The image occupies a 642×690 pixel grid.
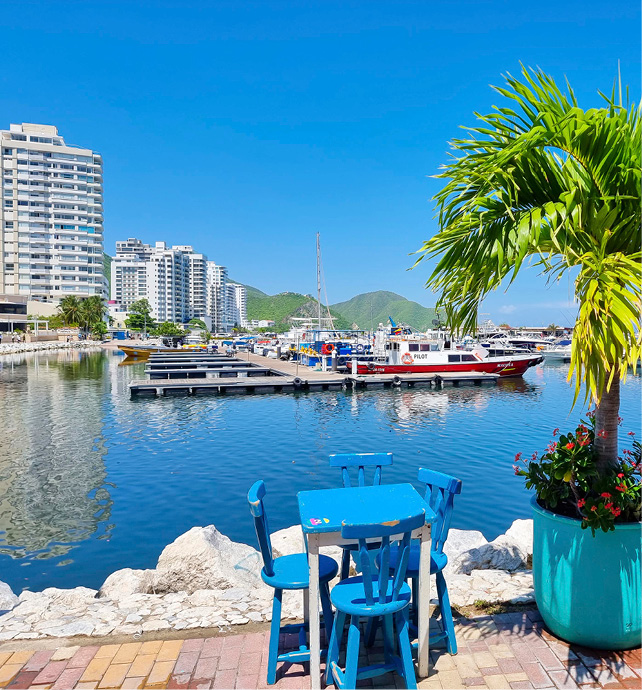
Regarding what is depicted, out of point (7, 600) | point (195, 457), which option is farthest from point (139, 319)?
point (7, 600)

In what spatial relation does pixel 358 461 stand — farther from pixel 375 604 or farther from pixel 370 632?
pixel 375 604

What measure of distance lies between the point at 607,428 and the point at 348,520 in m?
2.18

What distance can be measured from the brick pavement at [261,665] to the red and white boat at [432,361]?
38334 millimetres

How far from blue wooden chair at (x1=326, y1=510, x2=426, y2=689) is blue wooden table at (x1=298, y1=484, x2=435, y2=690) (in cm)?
12

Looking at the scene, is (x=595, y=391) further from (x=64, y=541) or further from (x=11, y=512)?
(x=11, y=512)

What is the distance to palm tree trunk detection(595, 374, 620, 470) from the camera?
154 inches

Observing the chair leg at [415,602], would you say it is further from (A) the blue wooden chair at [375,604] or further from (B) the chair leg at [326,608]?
(B) the chair leg at [326,608]

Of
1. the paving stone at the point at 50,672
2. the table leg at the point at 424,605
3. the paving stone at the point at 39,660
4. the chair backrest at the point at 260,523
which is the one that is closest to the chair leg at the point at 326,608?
the chair backrest at the point at 260,523

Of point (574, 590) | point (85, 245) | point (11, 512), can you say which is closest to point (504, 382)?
point (11, 512)

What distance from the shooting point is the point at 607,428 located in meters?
3.93

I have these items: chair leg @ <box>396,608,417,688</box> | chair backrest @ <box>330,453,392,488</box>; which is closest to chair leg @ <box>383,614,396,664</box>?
chair leg @ <box>396,608,417,688</box>

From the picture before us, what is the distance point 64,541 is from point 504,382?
3867 cm

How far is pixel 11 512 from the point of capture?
11.5 meters

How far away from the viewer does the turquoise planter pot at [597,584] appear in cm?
360
